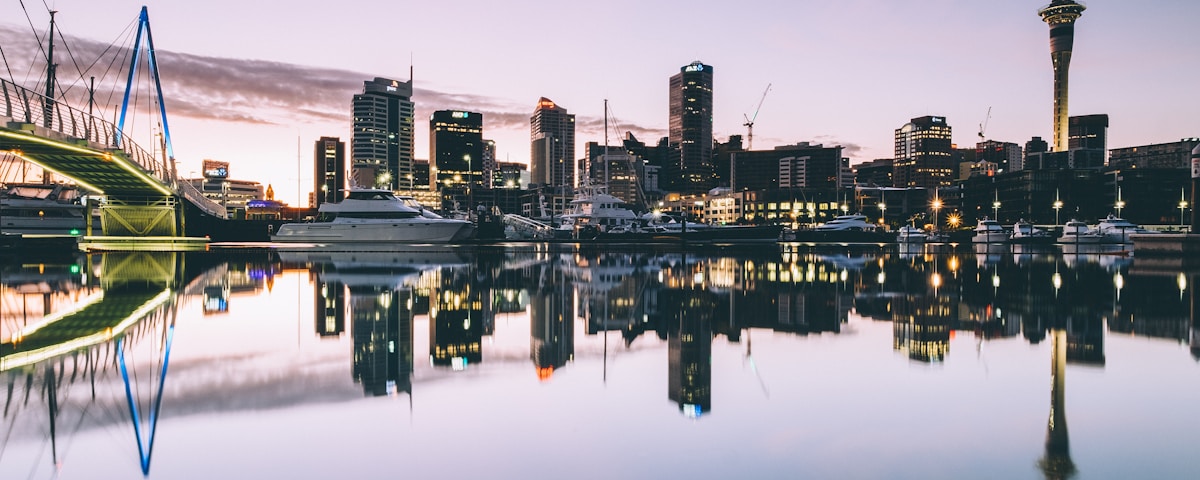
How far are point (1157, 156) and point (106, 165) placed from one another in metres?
226

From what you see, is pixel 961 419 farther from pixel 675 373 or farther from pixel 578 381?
pixel 578 381

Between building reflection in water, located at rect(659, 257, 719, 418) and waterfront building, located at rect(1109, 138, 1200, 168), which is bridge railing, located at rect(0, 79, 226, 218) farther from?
waterfront building, located at rect(1109, 138, 1200, 168)

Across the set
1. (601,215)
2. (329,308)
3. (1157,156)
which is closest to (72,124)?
(329,308)

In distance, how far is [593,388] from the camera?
6.96 metres

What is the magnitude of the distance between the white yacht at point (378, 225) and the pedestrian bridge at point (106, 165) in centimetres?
927

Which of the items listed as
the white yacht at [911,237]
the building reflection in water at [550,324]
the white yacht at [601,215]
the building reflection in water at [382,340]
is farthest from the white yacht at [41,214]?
the white yacht at [911,237]

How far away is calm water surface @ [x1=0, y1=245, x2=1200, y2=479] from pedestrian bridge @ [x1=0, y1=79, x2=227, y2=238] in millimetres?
16882

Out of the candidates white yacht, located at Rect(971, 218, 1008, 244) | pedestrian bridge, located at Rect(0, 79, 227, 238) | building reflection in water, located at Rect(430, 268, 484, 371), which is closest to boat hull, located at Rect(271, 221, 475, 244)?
pedestrian bridge, located at Rect(0, 79, 227, 238)

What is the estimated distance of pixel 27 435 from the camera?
16.9 feet

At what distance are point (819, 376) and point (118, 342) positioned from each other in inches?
344

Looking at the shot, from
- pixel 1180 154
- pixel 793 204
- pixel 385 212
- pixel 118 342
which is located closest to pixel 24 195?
pixel 385 212

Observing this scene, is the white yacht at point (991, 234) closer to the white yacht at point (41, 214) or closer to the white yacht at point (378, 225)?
the white yacht at point (378, 225)

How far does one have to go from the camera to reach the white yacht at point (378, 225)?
183ft

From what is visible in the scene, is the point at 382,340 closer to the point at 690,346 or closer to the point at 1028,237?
the point at 690,346
